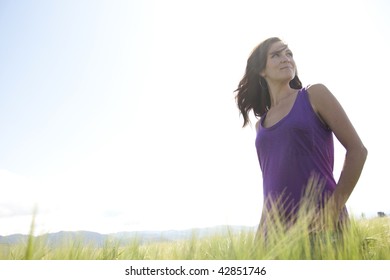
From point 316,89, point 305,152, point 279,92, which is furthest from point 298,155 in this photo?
point 279,92

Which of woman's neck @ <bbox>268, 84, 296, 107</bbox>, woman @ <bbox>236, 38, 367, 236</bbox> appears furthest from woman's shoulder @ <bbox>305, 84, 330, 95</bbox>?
woman's neck @ <bbox>268, 84, 296, 107</bbox>

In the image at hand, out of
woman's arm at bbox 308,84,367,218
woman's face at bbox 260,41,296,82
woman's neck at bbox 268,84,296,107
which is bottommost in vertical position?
woman's arm at bbox 308,84,367,218

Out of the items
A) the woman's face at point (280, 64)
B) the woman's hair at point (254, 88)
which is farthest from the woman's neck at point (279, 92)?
the woman's hair at point (254, 88)

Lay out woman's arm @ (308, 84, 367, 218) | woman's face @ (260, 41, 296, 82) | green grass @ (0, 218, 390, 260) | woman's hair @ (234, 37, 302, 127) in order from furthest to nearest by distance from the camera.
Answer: woman's hair @ (234, 37, 302, 127) < woman's face @ (260, 41, 296, 82) < woman's arm @ (308, 84, 367, 218) < green grass @ (0, 218, 390, 260)

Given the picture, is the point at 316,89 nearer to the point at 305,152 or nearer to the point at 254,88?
the point at 305,152

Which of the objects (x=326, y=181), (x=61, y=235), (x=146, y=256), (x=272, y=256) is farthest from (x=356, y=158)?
(x=61, y=235)

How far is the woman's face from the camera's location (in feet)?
7.57

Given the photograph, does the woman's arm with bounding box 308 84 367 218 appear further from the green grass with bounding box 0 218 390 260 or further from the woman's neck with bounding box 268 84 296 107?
the woman's neck with bounding box 268 84 296 107

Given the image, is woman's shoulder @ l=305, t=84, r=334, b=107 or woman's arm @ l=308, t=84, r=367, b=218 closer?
woman's arm @ l=308, t=84, r=367, b=218

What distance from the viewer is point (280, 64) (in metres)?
2.35

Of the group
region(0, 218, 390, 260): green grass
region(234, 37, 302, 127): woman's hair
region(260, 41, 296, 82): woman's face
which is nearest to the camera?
region(0, 218, 390, 260): green grass

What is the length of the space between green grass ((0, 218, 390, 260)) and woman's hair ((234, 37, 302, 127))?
4.13 ft

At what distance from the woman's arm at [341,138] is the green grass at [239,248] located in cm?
14
